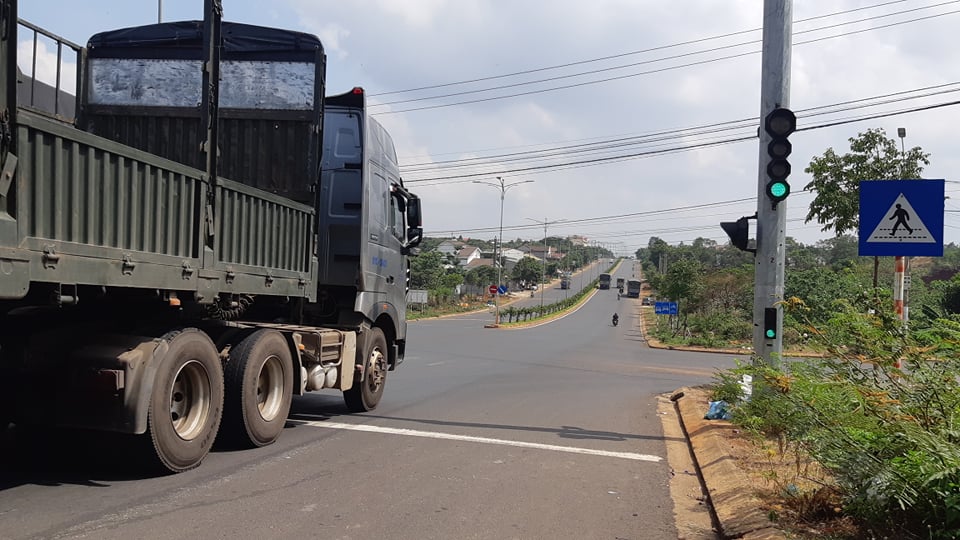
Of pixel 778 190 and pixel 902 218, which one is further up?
pixel 778 190

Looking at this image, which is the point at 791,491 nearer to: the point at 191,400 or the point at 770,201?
the point at 770,201

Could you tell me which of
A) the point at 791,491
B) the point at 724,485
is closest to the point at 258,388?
the point at 724,485

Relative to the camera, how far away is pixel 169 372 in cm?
577

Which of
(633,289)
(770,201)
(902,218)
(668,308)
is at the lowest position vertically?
(633,289)

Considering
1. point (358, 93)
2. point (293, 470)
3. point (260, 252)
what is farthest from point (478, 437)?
point (358, 93)

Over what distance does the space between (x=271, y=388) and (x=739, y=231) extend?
5869mm

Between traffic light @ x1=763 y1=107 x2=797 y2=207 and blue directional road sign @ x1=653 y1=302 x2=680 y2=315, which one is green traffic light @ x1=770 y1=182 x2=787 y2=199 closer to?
traffic light @ x1=763 y1=107 x2=797 y2=207

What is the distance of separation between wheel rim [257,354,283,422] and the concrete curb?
4.32 metres

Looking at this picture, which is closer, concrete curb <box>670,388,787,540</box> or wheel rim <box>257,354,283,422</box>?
concrete curb <box>670,388,787,540</box>

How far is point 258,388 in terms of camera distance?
7371 mm

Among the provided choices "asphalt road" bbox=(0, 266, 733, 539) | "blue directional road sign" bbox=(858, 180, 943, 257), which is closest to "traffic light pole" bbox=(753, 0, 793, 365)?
"blue directional road sign" bbox=(858, 180, 943, 257)

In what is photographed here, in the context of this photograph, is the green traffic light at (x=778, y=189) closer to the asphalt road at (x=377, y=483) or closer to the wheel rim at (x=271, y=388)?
the asphalt road at (x=377, y=483)

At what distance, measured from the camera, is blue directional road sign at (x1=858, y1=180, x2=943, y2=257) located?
23.1 feet

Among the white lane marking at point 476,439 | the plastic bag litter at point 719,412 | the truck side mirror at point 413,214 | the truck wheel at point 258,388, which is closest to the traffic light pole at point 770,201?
the plastic bag litter at point 719,412
